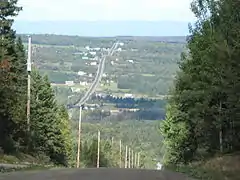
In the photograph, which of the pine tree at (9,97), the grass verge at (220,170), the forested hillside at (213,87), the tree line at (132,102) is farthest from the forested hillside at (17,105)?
the tree line at (132,102)

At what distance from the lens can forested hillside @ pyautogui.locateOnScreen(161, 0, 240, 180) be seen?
2972cm

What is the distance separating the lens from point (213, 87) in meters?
35.2

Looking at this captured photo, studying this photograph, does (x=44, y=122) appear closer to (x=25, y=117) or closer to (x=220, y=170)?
(x=25, y=117)

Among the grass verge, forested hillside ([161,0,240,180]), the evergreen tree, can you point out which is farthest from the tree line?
the grass verge

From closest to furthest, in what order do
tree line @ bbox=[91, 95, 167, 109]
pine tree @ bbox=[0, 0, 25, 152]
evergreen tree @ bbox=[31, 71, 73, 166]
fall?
pine tree @ bbox=[0, 0, 25, 152] < evergreen tree @ bbox=[31, 71, 73, 166] < tree line @ bbox=[91, 95, 167, 109]

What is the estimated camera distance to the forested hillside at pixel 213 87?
2972cm

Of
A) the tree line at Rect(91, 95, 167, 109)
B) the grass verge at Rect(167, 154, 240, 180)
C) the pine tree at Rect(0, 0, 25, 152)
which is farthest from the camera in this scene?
the tree line at Rect(91, 95, 167, 109)

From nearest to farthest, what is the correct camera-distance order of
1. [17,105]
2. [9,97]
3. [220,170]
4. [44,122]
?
[220,170]
[9,97]
[17,105]
[44,122]

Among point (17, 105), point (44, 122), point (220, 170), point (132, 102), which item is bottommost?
point (132, 102)

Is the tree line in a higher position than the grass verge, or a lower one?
lower

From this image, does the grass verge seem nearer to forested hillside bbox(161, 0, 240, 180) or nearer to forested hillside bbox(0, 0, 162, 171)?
forested hillside bbox(161, 0, 240, 180)

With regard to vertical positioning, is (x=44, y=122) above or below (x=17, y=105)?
below

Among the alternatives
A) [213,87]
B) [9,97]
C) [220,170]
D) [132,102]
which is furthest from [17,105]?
[132,102]

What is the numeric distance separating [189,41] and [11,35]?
45.4ft
